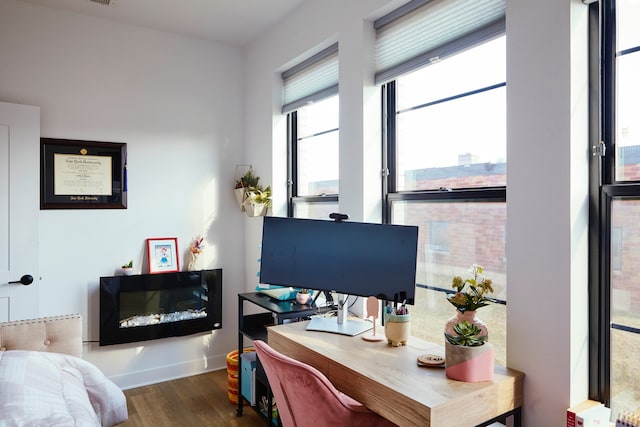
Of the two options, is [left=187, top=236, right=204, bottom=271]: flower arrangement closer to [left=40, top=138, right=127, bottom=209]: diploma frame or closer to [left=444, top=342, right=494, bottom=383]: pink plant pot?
[left=40, top=138, right=127, bottom=209]: diploma frame

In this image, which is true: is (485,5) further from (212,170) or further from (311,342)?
(212,170)

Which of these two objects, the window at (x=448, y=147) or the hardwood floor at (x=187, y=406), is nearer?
the window at (x=448, y=147)

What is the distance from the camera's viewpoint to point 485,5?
1.94 m

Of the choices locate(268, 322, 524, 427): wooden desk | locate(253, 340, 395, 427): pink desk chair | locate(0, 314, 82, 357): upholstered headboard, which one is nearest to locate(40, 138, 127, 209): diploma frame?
locate(0, 314, 82, 357): upholstered headboard

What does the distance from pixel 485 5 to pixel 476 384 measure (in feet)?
5.21

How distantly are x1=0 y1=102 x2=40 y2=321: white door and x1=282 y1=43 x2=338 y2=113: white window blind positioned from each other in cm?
174

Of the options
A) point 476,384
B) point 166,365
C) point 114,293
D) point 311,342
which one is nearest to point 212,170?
point 114,293

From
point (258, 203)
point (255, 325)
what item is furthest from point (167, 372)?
point (258, 203)

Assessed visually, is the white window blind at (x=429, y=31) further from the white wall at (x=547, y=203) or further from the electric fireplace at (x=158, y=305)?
the electric fireplace at (x=158, y=305)

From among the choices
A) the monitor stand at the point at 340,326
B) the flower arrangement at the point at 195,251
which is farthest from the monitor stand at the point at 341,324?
the flower arrangement at the point at 195,251

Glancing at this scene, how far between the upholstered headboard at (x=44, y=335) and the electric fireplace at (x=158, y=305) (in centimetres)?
108

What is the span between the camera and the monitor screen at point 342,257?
198 cm

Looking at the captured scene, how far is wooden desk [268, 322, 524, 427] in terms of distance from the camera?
146 centimetres

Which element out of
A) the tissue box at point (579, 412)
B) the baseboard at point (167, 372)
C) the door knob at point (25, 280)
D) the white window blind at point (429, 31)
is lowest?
the baseboard at point (167, 372)
